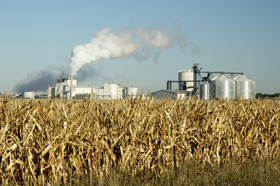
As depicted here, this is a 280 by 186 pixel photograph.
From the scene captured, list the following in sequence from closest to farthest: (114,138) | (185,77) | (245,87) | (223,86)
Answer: (114,138) → (223,86) → (245,87) → (185,77)

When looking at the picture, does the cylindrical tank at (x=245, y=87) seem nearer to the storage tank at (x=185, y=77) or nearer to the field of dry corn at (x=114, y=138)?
the storage tank at (x=185, y=77)

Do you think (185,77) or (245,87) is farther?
(185,77)

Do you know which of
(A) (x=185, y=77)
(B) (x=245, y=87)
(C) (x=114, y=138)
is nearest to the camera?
(C) (x=114, y=138)

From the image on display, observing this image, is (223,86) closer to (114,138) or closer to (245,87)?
(245,87)

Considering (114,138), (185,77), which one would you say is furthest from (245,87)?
(114,138)

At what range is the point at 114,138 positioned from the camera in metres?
7.79

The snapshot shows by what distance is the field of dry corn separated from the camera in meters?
6.79

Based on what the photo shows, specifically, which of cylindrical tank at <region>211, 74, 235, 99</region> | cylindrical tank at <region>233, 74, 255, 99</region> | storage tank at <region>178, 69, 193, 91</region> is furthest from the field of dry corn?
storage tank at <region>178, 69, 193, 91</region>

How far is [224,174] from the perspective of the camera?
26.8 feet

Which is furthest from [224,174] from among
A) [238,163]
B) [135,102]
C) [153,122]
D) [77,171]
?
[77,171]

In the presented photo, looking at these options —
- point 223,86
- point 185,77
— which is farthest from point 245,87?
point 185,77

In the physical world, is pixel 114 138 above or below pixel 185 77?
below

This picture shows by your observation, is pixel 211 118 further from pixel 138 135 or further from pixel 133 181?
pixel 133 181

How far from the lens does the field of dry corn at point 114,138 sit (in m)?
6.79
